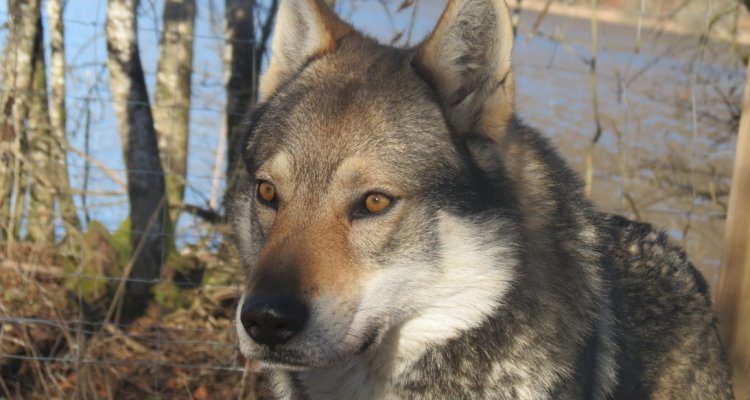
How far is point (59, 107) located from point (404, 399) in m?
4.51

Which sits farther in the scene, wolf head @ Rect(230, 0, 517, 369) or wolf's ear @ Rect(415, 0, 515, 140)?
wolf's ear @ Rect(415, 0, 515, 140)

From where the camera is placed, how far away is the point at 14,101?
212 inches

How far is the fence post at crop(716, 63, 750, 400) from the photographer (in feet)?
12.9

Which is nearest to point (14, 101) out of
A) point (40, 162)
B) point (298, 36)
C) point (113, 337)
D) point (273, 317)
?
point (40, 162)

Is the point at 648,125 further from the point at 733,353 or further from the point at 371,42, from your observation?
the point at 371,42

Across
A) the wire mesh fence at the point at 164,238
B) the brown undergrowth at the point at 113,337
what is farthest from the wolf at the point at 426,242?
the brown undergrowth at the point at 113,337

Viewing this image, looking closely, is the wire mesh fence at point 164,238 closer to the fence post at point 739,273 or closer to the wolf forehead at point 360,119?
the wolf forehead at point 360,119

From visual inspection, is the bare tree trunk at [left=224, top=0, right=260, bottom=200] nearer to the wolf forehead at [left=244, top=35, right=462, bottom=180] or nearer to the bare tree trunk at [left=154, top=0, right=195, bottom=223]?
the bare tree trunk at [left=154, top=0, right=195, bottom=223]

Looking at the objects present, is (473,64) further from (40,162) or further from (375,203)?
(40,162)

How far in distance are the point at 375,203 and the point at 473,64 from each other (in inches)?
25.0

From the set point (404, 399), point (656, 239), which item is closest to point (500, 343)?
point (404, 399)

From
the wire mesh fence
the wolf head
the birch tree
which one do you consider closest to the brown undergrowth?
the wire mesh fence

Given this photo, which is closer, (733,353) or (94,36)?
(733,353)

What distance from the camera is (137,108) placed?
5.96 metres
